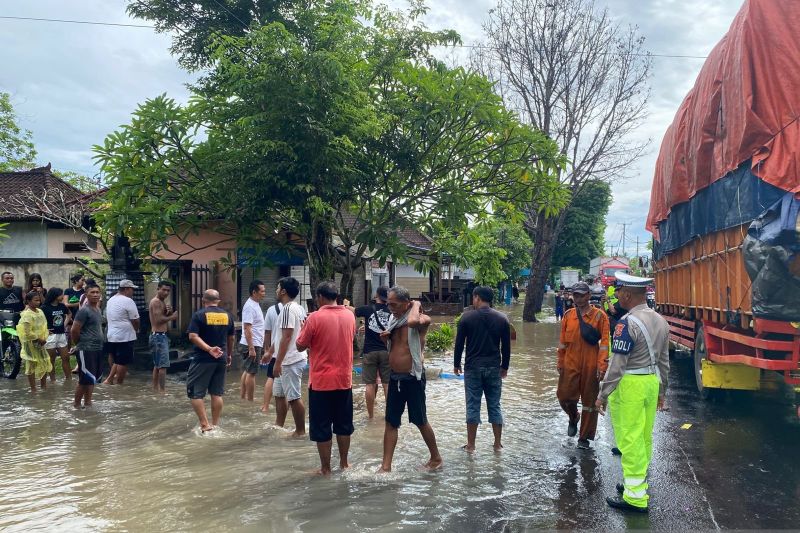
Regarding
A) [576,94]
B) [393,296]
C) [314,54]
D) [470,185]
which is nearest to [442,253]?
[470,185]

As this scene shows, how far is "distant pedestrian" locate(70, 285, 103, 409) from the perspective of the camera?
8.18 m

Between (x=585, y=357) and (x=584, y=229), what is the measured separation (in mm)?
50457

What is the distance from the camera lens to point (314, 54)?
8.98 m

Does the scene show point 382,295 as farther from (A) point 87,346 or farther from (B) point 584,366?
(A) point 87,346

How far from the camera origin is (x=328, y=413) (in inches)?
218

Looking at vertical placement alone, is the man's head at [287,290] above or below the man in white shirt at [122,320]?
above

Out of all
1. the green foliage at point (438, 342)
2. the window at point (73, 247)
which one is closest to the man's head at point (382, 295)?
the green foliage at point (438, 342)

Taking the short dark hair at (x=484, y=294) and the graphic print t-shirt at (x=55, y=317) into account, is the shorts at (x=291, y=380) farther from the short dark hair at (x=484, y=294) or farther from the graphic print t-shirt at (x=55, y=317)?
the graphic print t-shirt at (x=55, y=317)

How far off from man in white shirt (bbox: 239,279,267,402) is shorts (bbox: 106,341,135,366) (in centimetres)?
231

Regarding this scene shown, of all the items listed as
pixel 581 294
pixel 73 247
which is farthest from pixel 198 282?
pixel 581 294

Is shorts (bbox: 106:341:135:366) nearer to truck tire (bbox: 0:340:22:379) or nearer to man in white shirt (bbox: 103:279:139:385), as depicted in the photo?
man in white shirt (bbox: 103:279:139:385)

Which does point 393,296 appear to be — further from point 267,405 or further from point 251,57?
point 251,57

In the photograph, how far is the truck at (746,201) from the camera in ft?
20.1

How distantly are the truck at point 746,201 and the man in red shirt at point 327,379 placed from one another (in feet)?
14.5
